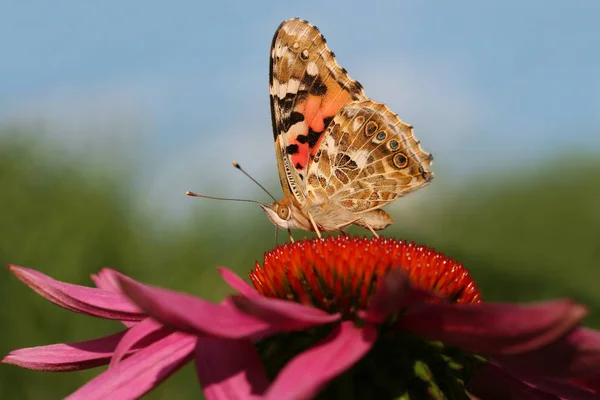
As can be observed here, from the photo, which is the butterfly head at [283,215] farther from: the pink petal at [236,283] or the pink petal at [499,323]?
the pink petal at [499,323]

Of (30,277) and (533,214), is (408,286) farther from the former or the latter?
(533,214)

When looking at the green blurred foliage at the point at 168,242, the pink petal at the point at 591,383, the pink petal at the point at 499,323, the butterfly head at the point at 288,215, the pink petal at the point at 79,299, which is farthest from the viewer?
the green blurred foliage at the point at 168,242

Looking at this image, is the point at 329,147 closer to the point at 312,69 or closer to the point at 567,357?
the point at 312,69

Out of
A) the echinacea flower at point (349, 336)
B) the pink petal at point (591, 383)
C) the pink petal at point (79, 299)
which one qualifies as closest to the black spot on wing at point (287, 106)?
the echinacea flower at point (349, 336)

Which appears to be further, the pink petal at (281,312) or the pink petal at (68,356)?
the pink petal at (68,356)

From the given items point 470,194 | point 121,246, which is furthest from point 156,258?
point 470,194

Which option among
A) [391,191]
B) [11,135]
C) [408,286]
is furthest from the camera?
[11,135]
